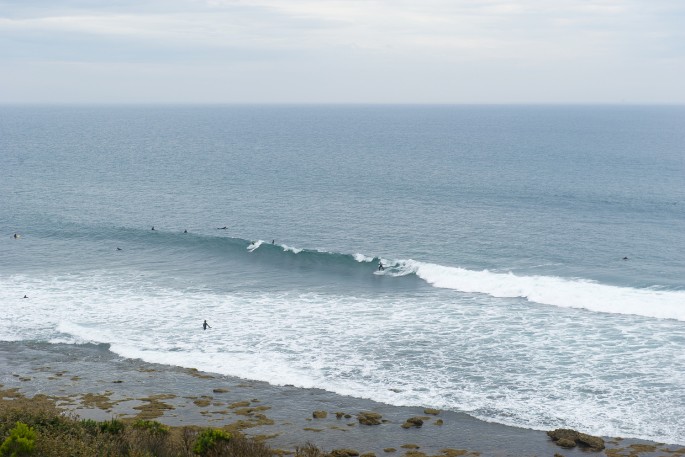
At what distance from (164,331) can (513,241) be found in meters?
38.5

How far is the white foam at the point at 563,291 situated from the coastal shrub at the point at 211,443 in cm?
3432

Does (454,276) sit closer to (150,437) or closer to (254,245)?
(254,245)

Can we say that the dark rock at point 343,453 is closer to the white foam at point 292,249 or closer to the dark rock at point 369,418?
the dark rock at point 369,418

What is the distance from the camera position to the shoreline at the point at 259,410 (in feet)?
111

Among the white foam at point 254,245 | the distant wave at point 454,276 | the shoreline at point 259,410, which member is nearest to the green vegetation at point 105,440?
the shoreline at point 259,410

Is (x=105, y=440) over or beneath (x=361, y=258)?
beneath

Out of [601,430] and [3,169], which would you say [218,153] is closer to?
[3,169]

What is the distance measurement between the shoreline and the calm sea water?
1.43 m

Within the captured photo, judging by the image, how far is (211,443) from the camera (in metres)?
28.3

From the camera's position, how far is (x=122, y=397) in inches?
1544

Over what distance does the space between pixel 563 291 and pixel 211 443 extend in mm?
37302

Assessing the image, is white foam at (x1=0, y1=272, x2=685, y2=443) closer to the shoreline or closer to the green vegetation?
the shoreline

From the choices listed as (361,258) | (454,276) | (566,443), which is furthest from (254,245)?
(566,443)

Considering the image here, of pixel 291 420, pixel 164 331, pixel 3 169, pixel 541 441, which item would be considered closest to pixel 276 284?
pixel 164 331
